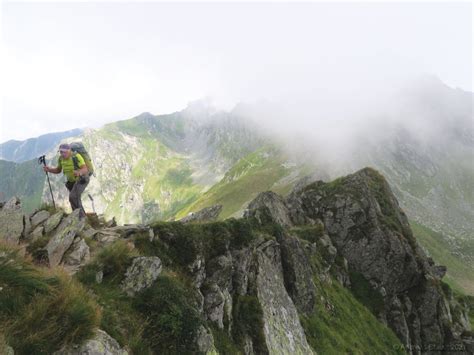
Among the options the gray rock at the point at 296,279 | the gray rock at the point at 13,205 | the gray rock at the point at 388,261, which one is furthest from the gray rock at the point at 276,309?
the gray rock at the point at 388,261

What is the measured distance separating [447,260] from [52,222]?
19319 centimetres

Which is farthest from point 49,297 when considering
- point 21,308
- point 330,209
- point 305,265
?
point 330,209

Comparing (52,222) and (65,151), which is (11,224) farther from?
(65,151)

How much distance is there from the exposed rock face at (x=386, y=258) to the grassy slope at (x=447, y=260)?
116m

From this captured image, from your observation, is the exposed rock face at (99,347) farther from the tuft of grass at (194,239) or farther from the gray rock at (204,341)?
the tuft of grass at (194,239)

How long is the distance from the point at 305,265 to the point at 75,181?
23068 mm

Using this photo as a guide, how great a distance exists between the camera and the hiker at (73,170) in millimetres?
17281

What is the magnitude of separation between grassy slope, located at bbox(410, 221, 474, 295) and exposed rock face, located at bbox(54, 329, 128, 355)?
167230 mm

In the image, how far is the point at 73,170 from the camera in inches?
687

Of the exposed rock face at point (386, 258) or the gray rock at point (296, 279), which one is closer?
the gray rock at point (296, 279)

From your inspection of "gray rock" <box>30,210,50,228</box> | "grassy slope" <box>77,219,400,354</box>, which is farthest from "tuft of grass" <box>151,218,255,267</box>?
"gray rock" <box>30,210,50,228</box>

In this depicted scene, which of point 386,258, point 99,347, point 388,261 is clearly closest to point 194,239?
point 99,347

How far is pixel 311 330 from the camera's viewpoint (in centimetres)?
2847

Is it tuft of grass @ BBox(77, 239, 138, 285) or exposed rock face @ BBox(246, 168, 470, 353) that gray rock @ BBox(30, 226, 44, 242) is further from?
exposed rock face @ BBox(246, 168, 470, 353)
